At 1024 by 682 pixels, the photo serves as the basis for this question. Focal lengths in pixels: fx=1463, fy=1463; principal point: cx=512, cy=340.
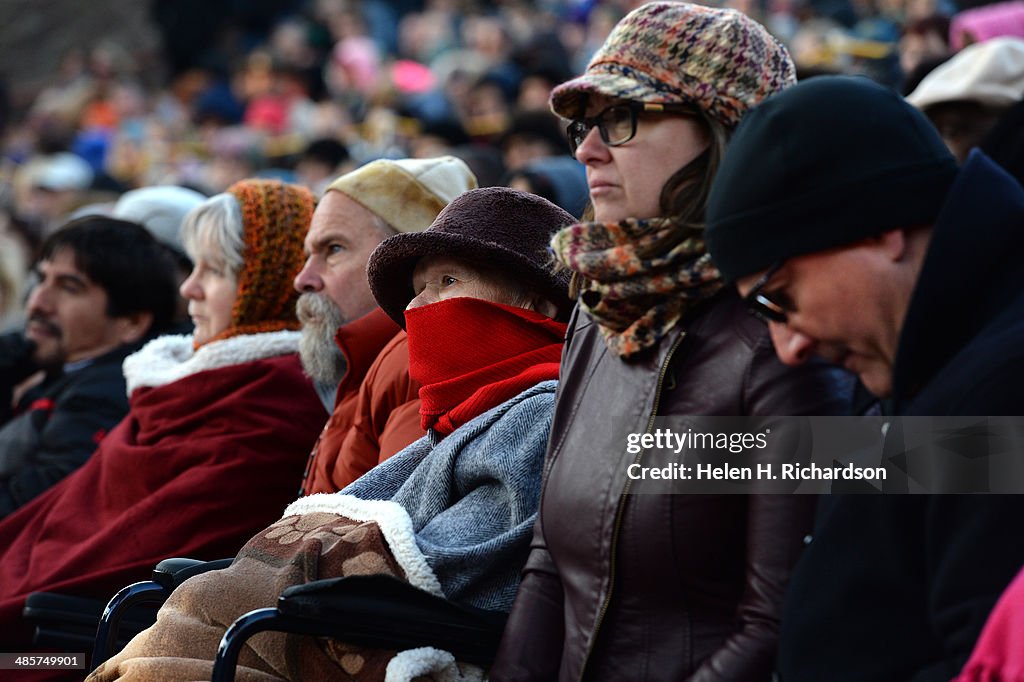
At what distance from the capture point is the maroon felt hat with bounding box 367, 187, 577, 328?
359 centimetres

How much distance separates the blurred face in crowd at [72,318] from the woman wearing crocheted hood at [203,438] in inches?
21.8

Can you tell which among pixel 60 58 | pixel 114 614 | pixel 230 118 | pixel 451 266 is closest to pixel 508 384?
pixel 451 266

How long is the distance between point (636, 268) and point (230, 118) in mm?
13471

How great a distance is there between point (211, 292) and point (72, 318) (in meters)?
0.97

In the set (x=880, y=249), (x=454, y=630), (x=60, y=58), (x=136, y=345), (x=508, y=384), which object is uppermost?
(x=880, y=249)

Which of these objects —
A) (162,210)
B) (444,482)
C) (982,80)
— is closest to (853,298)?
(444,482)

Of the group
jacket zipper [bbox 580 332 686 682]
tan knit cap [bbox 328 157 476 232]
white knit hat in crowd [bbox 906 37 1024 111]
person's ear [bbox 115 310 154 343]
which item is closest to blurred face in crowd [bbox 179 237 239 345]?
tan knit cap [bbox 328 157 476 232]

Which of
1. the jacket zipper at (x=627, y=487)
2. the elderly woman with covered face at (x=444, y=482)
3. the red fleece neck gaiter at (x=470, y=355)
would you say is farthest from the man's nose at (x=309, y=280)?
the jacket zipper at (x=627, y=487)

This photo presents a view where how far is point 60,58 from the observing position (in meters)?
21.1

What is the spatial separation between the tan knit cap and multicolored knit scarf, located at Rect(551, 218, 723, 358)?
71.8 inches

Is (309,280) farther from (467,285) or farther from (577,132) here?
(577,132)

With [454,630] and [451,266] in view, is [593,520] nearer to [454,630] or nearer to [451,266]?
[454,630]

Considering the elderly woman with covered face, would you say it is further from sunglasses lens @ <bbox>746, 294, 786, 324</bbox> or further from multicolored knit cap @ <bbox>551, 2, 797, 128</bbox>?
sunglasses lens @ <bbox>746, 294, 786, 324</bbox>

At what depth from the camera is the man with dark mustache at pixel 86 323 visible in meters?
5.45
